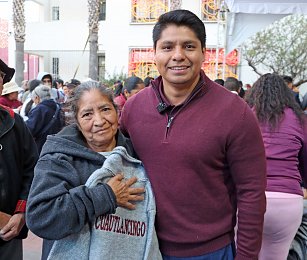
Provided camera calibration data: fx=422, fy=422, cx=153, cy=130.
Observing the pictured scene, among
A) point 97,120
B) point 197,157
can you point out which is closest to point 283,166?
point 197,157

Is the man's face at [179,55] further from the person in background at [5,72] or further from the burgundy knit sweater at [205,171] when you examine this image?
the person in background at [5,72]

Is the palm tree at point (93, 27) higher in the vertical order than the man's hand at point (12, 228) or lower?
higher

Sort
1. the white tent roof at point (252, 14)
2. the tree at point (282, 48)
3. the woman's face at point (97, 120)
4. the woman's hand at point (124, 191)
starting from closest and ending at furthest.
Answer: 1. the woman's hand at point (124, 191)
2. the woman's face at point (97, 120)
3. the white tent roof at point (252, 14)
4. the tree at point (282, 48)

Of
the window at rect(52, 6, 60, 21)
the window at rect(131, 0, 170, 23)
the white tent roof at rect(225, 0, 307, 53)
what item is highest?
the window at rect(52, 6, 60, 21)

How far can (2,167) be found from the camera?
7.74ft

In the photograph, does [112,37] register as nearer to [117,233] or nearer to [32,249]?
[32,249]

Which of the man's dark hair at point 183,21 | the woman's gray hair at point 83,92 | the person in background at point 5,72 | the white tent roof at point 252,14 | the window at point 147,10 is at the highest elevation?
the window at point 147,10

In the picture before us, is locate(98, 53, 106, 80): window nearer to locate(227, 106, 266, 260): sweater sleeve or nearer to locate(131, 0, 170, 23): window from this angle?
locate(131, 0, 170, 23): window

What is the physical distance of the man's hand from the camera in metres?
2.34

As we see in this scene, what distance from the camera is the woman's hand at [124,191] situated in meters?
1.76

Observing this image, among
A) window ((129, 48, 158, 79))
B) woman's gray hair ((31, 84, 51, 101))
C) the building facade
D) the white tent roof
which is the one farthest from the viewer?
window ((129, 48, 158, 79))

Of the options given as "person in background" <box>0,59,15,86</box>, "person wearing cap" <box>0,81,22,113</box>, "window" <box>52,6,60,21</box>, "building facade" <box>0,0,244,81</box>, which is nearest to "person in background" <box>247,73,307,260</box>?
"person in background" <box>0,59,15,86</box>

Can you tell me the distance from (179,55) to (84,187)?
0.69 metres

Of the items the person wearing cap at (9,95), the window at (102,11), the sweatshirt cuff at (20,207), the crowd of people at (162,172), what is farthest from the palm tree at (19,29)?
the crowd of people at (162,172)
